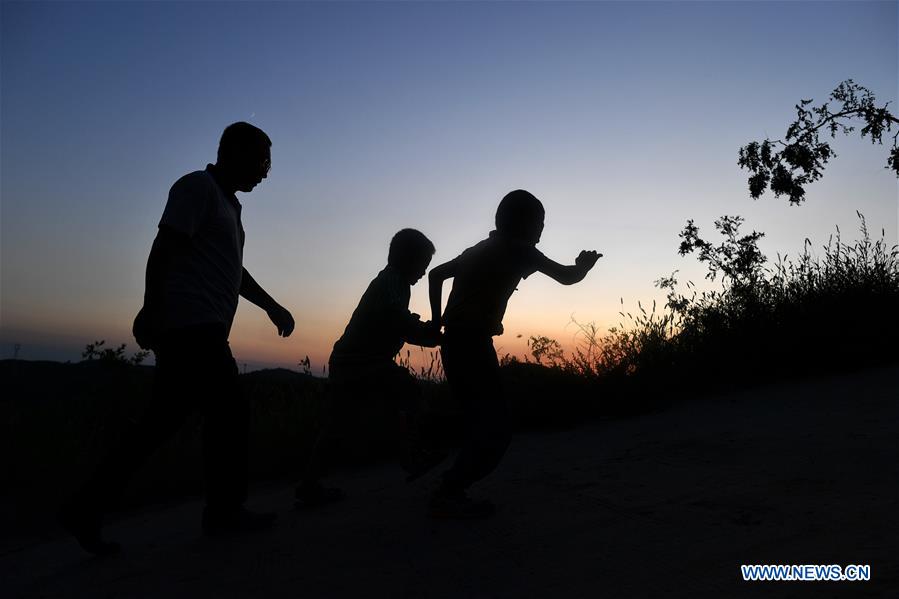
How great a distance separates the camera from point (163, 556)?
309 centimetres

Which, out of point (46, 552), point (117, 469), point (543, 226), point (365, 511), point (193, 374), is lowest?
point (46, 552)

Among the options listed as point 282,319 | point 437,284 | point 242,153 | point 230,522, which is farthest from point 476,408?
point 242,153

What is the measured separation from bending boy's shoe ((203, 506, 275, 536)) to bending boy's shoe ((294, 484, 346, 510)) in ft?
1.73

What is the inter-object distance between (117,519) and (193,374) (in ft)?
7.45

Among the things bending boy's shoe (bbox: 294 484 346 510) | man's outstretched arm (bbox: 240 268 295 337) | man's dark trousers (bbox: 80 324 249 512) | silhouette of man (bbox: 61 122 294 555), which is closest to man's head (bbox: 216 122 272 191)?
silhouette of man (bbox: 61 122 294 555)

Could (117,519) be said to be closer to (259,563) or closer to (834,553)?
(259,563)

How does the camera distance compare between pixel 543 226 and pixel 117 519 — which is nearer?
pixel 543 226

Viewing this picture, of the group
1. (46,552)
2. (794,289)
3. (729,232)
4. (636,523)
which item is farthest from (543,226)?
(729,232)

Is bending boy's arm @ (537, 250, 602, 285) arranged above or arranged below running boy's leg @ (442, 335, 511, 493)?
above

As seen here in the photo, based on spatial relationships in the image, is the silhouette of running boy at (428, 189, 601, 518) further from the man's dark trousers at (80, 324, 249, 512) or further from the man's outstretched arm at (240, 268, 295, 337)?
the man's dark trousers at (80, 324, 249, 512)

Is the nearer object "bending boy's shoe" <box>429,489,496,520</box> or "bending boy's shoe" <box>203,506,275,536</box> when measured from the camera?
"bending boy's shoe" <box>429,489,496,520</box>

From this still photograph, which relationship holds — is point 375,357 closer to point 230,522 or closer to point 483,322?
point 483,322

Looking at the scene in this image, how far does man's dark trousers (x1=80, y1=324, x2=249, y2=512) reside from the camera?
304 cm

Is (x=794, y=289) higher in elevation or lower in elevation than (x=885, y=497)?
higher
